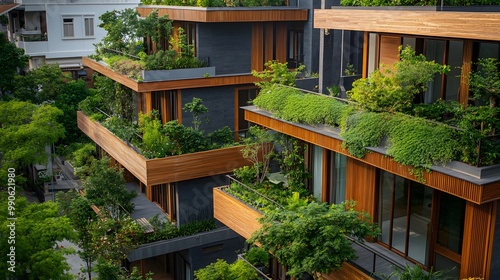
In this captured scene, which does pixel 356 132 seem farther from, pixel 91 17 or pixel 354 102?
pixel 91 17

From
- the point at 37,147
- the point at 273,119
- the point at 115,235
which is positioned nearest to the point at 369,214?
the point at 273,119

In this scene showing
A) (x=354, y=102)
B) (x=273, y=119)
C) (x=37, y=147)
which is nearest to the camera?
(x=354, y=102)

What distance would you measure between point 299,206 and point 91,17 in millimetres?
34427

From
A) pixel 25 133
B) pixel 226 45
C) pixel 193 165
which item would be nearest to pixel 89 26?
pixel 25 133

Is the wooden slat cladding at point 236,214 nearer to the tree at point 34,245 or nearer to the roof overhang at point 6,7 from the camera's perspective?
the tree at point 34,245

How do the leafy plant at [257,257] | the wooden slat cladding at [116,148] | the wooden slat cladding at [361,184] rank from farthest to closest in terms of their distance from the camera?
the wooden slat cladding at [116,148] → the leafy plant at [257,257] → the wooden slat cladding at [361,184]

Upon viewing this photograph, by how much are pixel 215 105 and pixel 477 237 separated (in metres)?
16.1

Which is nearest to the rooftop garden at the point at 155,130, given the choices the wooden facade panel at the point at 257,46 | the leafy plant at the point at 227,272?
the wooden facade panel at the point at 257,46

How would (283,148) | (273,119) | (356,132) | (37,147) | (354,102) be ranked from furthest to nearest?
1. (37,147)
2. (283,148)
3. (273,119)
4. (354,102)
5. (356,132)

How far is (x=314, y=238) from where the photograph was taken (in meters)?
14.0

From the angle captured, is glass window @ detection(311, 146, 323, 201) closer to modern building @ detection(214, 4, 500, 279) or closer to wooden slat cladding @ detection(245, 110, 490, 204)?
modern building @ detection(214, 4, 500, 279)

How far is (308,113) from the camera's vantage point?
17.5 m

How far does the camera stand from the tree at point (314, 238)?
13867 millimetres

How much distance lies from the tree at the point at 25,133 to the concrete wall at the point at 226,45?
8.72 metres
